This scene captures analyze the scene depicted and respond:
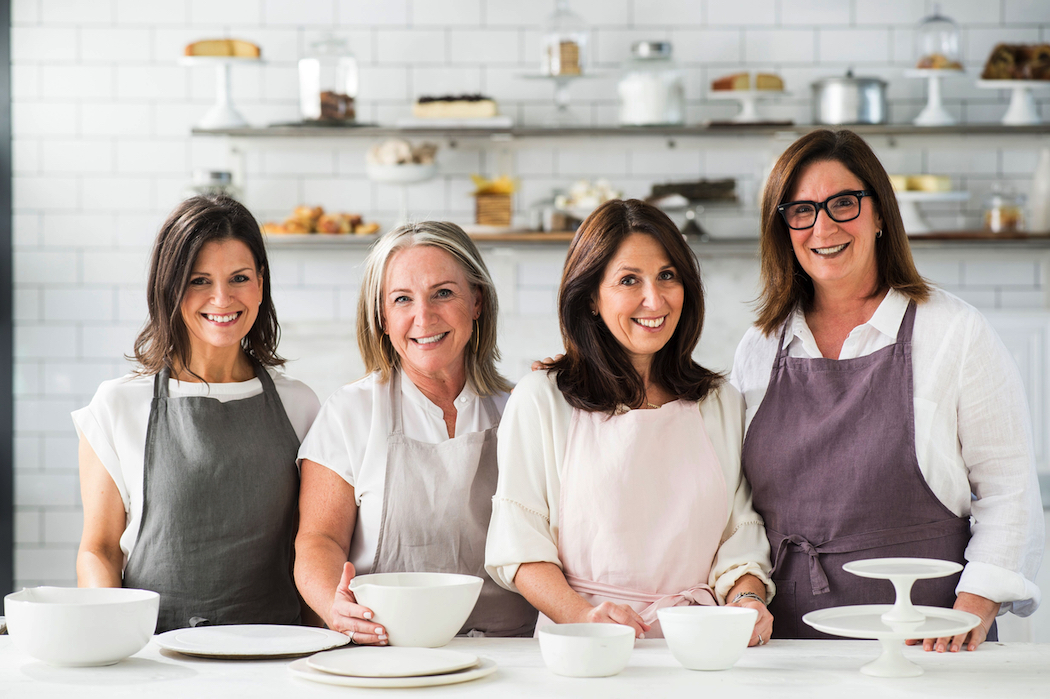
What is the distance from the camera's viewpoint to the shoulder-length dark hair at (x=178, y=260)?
1889 millimetres

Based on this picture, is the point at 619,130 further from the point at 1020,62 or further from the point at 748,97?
the point at 1020,62

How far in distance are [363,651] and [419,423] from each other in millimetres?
571

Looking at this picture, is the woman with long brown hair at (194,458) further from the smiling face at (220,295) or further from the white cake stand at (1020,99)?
the white cake stand at (1020,99)

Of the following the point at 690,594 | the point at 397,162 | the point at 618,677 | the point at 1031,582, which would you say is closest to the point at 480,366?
the point at 690,594

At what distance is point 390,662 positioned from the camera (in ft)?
4.41

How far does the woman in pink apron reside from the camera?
168 centimetres

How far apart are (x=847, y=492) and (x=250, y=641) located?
102cm

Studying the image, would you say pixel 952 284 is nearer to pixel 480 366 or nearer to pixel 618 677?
pixel 480 366

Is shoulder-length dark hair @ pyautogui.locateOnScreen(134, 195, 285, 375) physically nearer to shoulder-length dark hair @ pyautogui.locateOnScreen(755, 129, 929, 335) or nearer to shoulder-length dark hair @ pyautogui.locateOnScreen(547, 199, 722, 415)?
shoulder-length dark hair @ pyautogui.locateOnScreen(547, 199, 722, 415)

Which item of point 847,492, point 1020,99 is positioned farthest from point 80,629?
point 1020,99

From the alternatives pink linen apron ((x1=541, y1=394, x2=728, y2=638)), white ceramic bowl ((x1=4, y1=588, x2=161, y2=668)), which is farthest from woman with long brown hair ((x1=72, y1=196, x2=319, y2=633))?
pink linen apron ((x1=541, y1=394, x2=728, y2=638))

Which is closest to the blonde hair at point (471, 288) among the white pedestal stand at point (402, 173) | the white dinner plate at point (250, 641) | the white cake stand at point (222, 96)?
the white dinner plate at point (250, 641)

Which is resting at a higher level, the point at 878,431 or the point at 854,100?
the point at 854,100

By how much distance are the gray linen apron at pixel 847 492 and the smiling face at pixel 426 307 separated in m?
0.58
